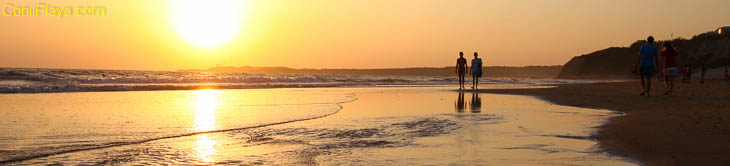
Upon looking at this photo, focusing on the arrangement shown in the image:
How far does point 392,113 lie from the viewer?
9008mm

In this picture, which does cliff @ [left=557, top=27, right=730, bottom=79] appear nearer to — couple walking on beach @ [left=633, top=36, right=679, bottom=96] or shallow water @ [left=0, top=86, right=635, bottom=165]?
couple walking on beach @ [left=633, top=36, right=679, bottom=96]

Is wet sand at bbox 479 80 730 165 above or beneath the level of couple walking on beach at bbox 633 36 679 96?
beneath

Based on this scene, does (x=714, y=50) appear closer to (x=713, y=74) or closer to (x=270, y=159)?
(x=713, y=74)

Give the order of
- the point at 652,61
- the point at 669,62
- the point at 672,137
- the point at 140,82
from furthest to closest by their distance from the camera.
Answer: the point at 140,82 < the point at 669,62 < the point at 652,61 < the point at 672,137

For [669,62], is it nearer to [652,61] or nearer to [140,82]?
[652,61]

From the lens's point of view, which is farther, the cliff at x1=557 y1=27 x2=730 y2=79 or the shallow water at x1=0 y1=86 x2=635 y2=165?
the cliff at x1=557 y1=27 x2=730 y2=79

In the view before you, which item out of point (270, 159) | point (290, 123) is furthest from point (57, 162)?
point (290, 123)

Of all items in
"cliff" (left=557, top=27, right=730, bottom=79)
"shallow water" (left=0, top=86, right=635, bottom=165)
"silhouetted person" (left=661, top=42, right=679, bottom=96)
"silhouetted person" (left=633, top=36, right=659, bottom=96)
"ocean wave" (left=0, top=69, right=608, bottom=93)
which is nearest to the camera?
"shallow water" (left=0, top=86, right=635, bottom=165)

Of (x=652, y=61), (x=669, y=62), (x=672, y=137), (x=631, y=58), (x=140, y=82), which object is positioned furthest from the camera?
(x=631, y=58)

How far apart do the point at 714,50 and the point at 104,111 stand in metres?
58.5

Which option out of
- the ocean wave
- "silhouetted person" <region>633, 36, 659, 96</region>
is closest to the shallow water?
"silhouetted person" <region>633, 36, 659, 96</region>

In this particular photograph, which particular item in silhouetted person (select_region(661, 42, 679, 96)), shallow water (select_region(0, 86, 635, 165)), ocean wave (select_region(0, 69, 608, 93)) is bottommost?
shallow water (select_region(0, 86, 635, 165))

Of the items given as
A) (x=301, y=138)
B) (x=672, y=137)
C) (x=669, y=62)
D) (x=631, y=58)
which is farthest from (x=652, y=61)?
(x=631, y=58)

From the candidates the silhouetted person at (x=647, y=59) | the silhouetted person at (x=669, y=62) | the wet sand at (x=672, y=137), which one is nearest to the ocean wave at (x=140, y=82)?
the silhouetted person at (x=647, y=59)
